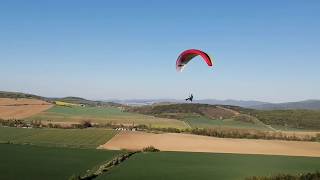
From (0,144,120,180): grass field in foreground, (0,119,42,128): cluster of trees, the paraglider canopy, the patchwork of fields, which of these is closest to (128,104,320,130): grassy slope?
(0,119,42,128): cluster of trees

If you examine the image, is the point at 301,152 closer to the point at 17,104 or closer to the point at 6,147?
the point at 6,147

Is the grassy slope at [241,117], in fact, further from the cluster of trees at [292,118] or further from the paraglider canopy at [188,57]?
the paraglider canopy at [188,57]

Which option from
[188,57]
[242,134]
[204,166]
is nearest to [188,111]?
[242,134]

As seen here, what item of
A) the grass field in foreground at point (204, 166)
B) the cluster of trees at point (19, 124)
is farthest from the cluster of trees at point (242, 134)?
the grass field in foreground at point (204, 166)

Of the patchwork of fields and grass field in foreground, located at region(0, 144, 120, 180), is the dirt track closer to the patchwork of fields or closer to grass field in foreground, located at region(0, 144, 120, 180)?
the patchwork of fields

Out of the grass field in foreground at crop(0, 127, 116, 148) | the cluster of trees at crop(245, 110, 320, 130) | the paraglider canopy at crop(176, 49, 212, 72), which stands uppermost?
the paraglider canopy at crop(176, 49, 212, 72)

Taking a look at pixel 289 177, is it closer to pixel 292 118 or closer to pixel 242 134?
pixel 242 134

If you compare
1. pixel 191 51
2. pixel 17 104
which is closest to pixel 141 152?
pixel 191 51
